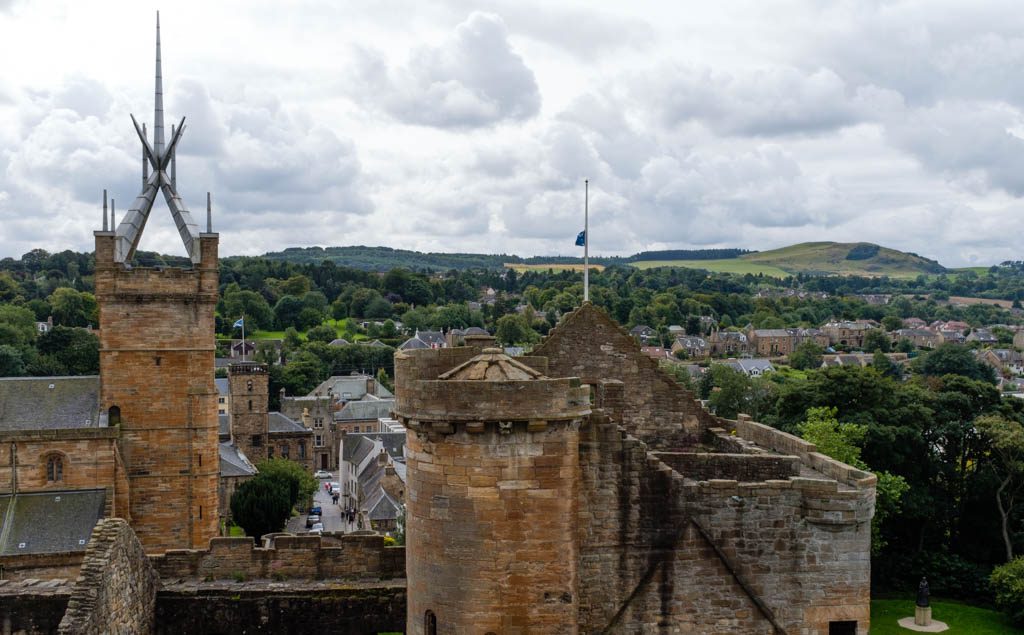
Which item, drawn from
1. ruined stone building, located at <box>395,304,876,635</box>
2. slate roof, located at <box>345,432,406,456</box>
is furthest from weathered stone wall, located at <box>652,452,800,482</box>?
slate roof, located at <box>345,432,406,456</box>

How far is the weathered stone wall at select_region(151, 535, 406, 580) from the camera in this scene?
18484 millimetres

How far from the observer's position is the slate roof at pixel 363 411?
9756 cm

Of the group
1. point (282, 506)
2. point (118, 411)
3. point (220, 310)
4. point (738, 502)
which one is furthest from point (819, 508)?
point (220, 310)

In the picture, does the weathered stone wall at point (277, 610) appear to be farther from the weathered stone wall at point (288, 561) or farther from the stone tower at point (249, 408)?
the stone tower at point (249, 408)

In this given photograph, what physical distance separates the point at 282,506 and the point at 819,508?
139 feet

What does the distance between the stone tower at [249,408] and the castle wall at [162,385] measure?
3813 cm

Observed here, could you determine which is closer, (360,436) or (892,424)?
(892,424)

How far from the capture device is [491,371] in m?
12.1

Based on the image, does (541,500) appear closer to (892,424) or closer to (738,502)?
(738,502)

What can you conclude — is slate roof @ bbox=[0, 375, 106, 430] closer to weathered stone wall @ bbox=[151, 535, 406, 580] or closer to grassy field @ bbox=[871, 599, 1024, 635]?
weathered stone wall @ bbox=[151, 535, 406, 580]

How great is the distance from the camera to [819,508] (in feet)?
41.9

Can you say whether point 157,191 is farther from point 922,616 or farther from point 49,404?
point 922,616

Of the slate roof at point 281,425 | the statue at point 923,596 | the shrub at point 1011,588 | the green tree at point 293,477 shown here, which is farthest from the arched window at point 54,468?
the slate roof at point 281,425

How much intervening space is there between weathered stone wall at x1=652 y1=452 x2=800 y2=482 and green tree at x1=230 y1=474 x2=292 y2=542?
3865 cm
